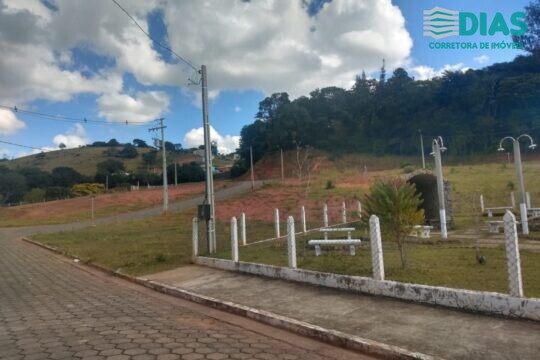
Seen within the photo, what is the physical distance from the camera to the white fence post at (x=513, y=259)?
5.25m

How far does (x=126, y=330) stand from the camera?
5.68m

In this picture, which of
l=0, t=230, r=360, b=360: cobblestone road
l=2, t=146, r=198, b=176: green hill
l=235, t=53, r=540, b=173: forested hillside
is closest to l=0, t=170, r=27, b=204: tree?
l=2, t=146, r=198, b=176: green hill

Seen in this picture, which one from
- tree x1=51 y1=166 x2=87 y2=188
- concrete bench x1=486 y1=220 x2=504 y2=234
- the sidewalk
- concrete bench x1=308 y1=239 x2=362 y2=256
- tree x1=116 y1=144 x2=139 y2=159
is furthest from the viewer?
tree x1=116 y1=144 x2=139 y2=159

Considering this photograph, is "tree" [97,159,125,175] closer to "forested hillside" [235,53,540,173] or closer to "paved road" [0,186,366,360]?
"forested hillside" [235,53,540,173]

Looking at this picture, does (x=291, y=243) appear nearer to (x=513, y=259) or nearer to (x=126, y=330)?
(x=126, y=330)

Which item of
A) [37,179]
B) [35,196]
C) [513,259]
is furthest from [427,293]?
[37,179]

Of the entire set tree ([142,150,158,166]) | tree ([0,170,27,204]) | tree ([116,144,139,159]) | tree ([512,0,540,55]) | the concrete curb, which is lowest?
the concrete curb

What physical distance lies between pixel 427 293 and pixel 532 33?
75.9 metres

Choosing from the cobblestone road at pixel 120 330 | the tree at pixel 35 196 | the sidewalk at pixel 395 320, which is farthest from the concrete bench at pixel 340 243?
the tree at pixel 35 196

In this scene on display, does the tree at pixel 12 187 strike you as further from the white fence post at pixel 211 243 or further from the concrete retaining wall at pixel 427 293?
the concrete retaining wall at pixel 427 293

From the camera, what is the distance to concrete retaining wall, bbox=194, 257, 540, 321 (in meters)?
5.13

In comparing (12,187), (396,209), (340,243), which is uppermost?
(12,187)

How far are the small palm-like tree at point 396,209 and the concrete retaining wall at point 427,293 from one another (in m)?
1.37

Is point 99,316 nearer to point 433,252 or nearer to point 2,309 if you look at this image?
point 2,309
